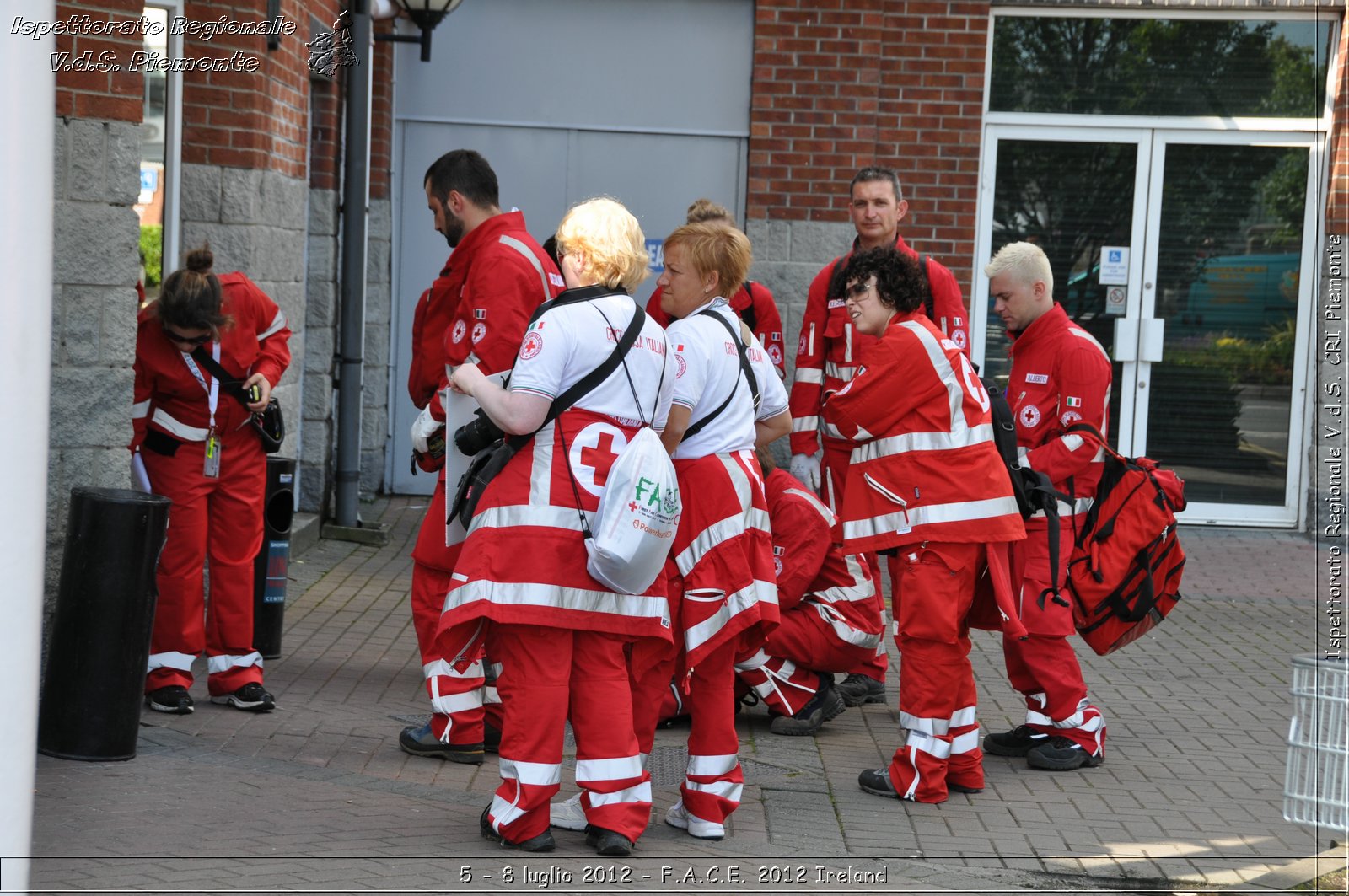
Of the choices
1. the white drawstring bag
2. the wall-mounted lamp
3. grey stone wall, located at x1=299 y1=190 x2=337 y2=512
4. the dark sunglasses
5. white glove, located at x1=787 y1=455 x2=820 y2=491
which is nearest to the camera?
the white drawstring bag

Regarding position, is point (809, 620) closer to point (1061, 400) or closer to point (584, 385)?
point (1061, 400)

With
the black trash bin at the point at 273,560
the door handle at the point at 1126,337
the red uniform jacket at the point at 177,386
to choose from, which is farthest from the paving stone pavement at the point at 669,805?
the door handle at the point at 1126,337

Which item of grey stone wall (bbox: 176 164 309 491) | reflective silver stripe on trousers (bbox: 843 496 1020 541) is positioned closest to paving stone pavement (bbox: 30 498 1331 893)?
reflective silver stripe on trousers (bbox: 843 496 1020 541)

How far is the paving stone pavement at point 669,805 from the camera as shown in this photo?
A: 4.27 meters

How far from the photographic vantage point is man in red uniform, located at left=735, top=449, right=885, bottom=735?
6211 mm

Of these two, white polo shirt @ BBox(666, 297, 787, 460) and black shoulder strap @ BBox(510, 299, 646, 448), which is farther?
white polo shirt @ BBox(666, 297, 787, 460)

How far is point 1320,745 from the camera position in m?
4.12

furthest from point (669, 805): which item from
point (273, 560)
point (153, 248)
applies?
point (153, 248)

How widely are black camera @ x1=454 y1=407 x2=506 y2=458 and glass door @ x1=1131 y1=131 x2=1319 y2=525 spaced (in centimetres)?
815

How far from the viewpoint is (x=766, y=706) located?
21.8ft

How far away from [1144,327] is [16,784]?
9985 mm

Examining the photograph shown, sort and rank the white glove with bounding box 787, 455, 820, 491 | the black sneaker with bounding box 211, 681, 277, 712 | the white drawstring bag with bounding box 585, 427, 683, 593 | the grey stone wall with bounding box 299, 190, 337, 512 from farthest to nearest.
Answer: the grey stone wall with bounding box 299, 190, 337, 512 → the white glove with bounding box 787, 455, 820, 491 → the black sneaker with bounding box 211, 681, 277, 712 → the white drawstring bag with bounding box 585, 427, 683, 593

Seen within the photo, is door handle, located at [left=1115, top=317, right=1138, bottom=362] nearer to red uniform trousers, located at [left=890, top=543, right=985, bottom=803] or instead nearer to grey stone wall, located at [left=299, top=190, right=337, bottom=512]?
grey stone wall, located at [left=299, top=190, right=337, bottom=512]

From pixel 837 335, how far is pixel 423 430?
2490mm
